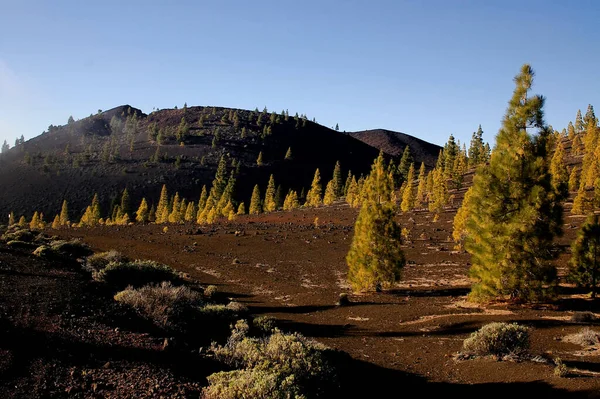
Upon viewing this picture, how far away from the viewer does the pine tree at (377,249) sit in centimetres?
2562

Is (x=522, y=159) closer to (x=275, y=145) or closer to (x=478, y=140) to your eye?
(x=478, y=140)

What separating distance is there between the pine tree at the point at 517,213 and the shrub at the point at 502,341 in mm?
7242

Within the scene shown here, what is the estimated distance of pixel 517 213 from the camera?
18.8 metres

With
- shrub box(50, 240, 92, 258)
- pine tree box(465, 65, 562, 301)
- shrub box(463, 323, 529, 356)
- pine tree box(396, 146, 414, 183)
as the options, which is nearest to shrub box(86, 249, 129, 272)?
shrub box(50, 240, 92, 258)

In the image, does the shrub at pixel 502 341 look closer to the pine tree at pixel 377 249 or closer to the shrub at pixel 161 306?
the shrub at pixel 161 306

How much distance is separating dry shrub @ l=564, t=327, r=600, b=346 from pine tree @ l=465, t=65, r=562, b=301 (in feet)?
15.9

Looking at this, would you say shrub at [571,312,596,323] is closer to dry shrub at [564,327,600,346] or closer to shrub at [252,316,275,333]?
dry shrub at [564,327,600,346]

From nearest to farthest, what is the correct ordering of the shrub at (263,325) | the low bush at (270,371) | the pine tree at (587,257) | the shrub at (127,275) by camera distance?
the low bush at (270,371), the shrub at (263,325), the shrub at (127,275), the pine tree at (587,257)

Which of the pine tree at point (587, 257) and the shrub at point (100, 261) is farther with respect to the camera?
the shrub at point (100, 261)

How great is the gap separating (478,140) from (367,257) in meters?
108

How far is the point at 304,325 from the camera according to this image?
58.9 ft

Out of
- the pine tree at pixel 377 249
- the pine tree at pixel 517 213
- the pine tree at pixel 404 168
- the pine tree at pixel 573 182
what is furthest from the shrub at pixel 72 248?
the pine tree at pixel 404 168

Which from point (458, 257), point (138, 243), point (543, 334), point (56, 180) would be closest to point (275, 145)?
point (56, 180)

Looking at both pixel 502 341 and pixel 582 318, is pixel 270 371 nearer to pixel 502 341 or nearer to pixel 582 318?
pixel 502 341
